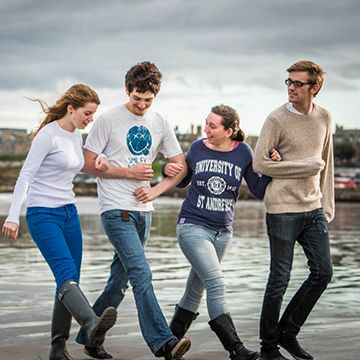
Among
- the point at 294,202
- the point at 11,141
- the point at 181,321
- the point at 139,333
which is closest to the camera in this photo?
the point at 294,202

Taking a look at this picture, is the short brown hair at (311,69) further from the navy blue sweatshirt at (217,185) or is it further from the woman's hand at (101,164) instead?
the woman's hand at (101,164)

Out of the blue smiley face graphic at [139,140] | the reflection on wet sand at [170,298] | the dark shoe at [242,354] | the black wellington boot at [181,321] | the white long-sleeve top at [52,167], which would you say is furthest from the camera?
the reflection on wet sand at [170,298]

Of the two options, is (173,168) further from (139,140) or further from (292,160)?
(292,160)

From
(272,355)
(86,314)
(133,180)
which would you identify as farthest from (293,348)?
(133,180)

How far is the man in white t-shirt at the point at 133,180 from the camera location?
7094 mm

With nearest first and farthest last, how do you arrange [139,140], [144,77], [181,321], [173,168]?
[144,77]
[139,140]
[173,168]
[181,321]

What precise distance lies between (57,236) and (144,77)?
1.24 m

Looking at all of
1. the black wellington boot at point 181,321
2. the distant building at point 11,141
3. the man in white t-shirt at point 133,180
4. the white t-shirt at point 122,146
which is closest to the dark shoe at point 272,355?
the black wellington boot at point 181,321

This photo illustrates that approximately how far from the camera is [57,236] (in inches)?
273

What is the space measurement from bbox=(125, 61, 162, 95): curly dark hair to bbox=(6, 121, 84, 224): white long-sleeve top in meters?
0.57

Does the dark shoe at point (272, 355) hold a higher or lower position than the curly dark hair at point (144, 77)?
lower

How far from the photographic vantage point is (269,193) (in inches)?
289

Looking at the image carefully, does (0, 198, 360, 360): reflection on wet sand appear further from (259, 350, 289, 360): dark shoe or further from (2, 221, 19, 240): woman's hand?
(2, 221, 19, 240): woman's hand

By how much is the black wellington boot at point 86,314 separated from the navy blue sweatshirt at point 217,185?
962 millimetres
